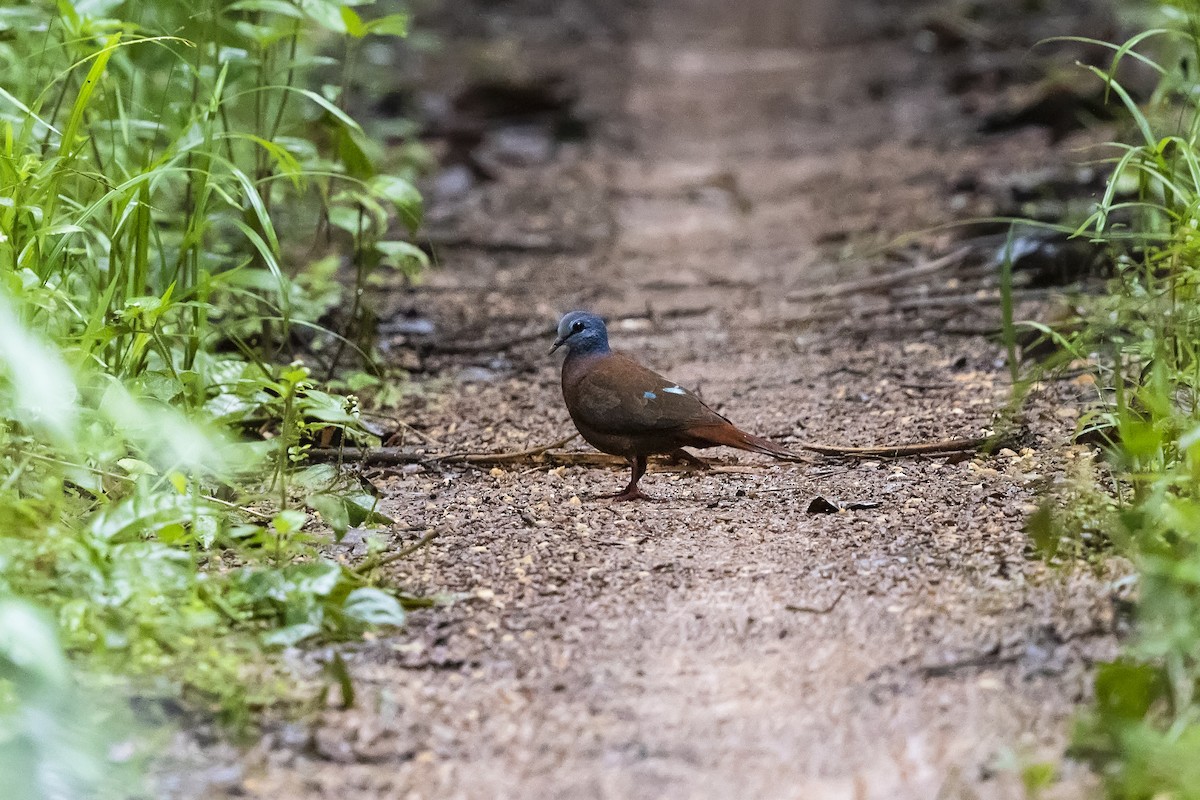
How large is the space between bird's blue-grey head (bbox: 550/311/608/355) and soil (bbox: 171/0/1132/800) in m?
0.41

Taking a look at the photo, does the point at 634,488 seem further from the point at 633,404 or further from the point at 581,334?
the point at 581,334

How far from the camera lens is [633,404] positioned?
3.84 m

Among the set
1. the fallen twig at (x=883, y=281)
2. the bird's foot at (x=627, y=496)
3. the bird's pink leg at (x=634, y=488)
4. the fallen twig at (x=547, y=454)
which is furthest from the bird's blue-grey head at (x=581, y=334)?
the fallen twig at (x=883, y=281)

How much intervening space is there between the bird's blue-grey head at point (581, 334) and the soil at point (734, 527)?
0.41 metres

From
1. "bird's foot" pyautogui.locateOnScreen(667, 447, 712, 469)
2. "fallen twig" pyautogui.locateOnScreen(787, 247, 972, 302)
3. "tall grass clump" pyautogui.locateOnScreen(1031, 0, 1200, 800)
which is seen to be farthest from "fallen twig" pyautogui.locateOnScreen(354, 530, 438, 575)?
"fallen twig" pyautogui.locateOnScreen(787, 247, 972, 302)

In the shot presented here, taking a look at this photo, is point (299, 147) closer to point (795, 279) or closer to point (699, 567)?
point (699, 567)

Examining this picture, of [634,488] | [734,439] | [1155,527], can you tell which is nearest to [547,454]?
[634,488]

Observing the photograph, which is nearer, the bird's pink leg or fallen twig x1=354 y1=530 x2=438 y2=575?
fallen twig x1=354 y1=530 x2=438 y2=575

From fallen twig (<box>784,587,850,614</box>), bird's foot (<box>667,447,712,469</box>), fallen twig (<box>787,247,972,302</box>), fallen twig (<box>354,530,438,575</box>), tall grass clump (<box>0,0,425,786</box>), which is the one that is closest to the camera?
tall grass clump (<box>0,0,425,786</box>)

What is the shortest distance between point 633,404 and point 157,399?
1.36 meters

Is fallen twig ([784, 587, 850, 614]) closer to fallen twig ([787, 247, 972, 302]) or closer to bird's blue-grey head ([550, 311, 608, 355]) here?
bird's blue-grey head ([550, 311, 608, 355])

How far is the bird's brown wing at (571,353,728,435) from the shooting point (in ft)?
12.5

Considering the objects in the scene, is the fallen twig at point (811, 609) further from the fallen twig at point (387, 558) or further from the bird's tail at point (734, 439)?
the bird's tail at point (734, 439)

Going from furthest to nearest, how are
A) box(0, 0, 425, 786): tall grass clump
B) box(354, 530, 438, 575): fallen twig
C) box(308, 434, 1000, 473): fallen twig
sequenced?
box(308, 434, 1000, 473): fallen twig, box(354, 530, 438, 575): fallen twig, box(0, 0, 425, 786): tall grass clump
